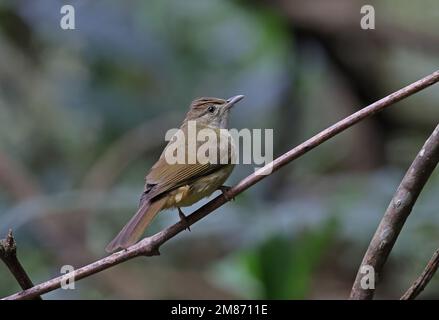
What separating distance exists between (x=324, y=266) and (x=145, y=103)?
1996mm

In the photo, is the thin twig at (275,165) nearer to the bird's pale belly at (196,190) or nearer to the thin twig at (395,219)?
the thin twig at (395,219)

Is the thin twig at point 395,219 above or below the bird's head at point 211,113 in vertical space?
below

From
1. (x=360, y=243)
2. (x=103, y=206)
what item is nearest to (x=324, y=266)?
(x=360, y=243)

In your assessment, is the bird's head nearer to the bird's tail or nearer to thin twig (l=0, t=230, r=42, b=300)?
the bird's tail

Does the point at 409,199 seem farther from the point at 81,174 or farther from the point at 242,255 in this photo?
the point at 81,174

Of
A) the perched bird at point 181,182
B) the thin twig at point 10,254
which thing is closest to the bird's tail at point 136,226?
the perched bird at point 181,182

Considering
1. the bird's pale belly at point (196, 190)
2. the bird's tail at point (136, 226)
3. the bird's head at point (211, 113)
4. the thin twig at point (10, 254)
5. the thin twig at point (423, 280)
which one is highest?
the bird's head at point (211, 113)

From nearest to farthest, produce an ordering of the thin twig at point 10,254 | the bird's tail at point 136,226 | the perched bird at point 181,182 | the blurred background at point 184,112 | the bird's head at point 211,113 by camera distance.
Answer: the thin twig at point 10,254
the bird's tail at point 136,226
the perched bird at point 181,182
the bird's head at point 211,113
the blurred background at point 184,112

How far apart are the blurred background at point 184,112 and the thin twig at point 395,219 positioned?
1.90 m

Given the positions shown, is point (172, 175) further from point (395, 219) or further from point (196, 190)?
point (395, 219)

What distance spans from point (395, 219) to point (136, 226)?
3.92 feet

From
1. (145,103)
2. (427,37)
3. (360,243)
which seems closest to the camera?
(360,243)

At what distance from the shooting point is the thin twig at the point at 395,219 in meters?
1.96

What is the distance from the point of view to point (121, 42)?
18.0 ft
